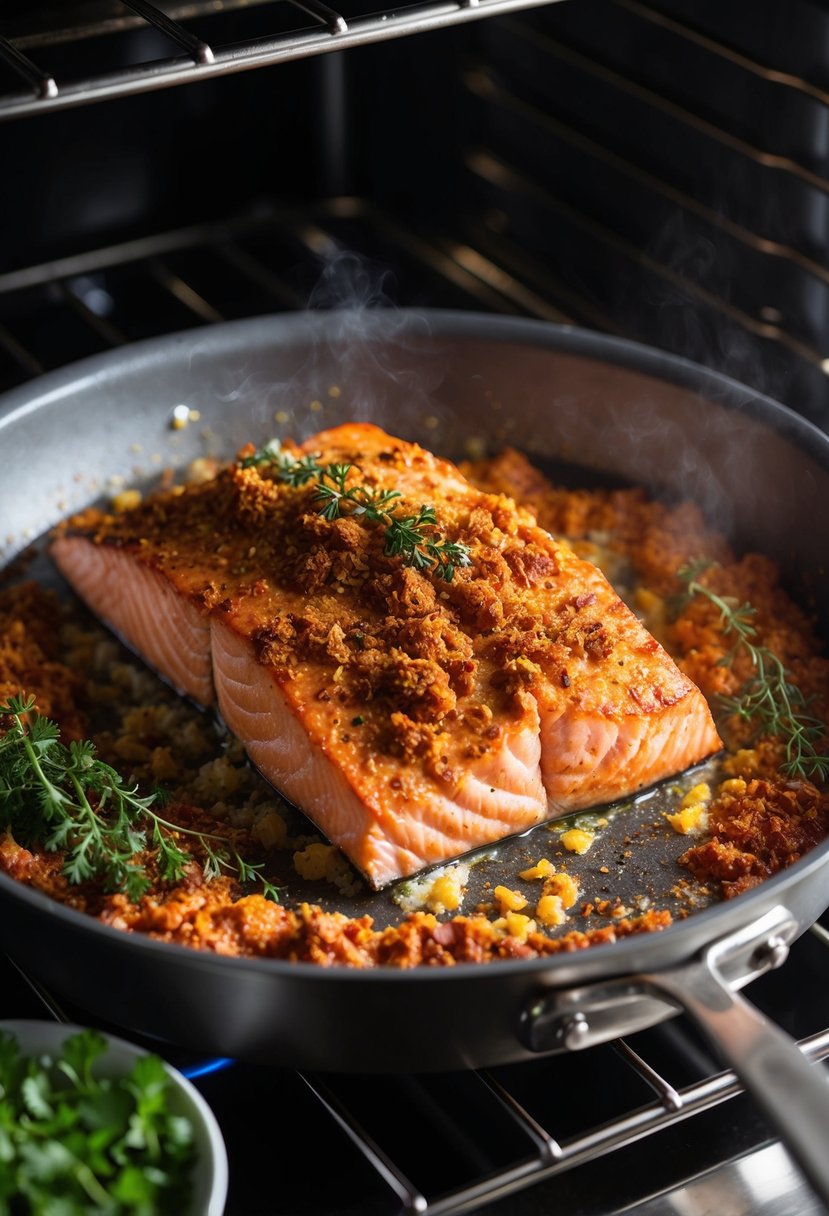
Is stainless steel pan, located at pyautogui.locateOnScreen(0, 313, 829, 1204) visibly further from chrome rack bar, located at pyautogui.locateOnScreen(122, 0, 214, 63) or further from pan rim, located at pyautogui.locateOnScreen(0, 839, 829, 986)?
chrome rack bar, located at pyautogui.locateOnScreen(122, 0, 214, 63)

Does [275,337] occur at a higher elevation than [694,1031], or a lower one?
higher

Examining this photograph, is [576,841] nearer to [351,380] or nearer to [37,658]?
[37,658]

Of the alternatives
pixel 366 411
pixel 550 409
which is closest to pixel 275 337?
pixel 366 411

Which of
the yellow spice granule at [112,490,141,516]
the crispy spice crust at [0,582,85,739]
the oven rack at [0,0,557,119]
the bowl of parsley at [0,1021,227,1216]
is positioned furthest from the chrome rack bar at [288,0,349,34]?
the bowl of parsley at [0,1021,227,1216]

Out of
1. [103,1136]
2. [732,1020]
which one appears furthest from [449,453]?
[103,1136]

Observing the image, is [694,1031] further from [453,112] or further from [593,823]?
[453,112]

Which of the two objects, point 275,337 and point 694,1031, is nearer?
point 694,1031

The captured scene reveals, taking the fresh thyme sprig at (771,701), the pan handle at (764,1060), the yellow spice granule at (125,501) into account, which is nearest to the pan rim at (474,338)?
the yellow spice granule at (125,501)

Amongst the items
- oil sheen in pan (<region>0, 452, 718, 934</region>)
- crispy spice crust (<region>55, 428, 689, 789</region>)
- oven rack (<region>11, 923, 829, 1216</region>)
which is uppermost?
crispy spice crust (<region>55, 428, 689, 789</region>)
